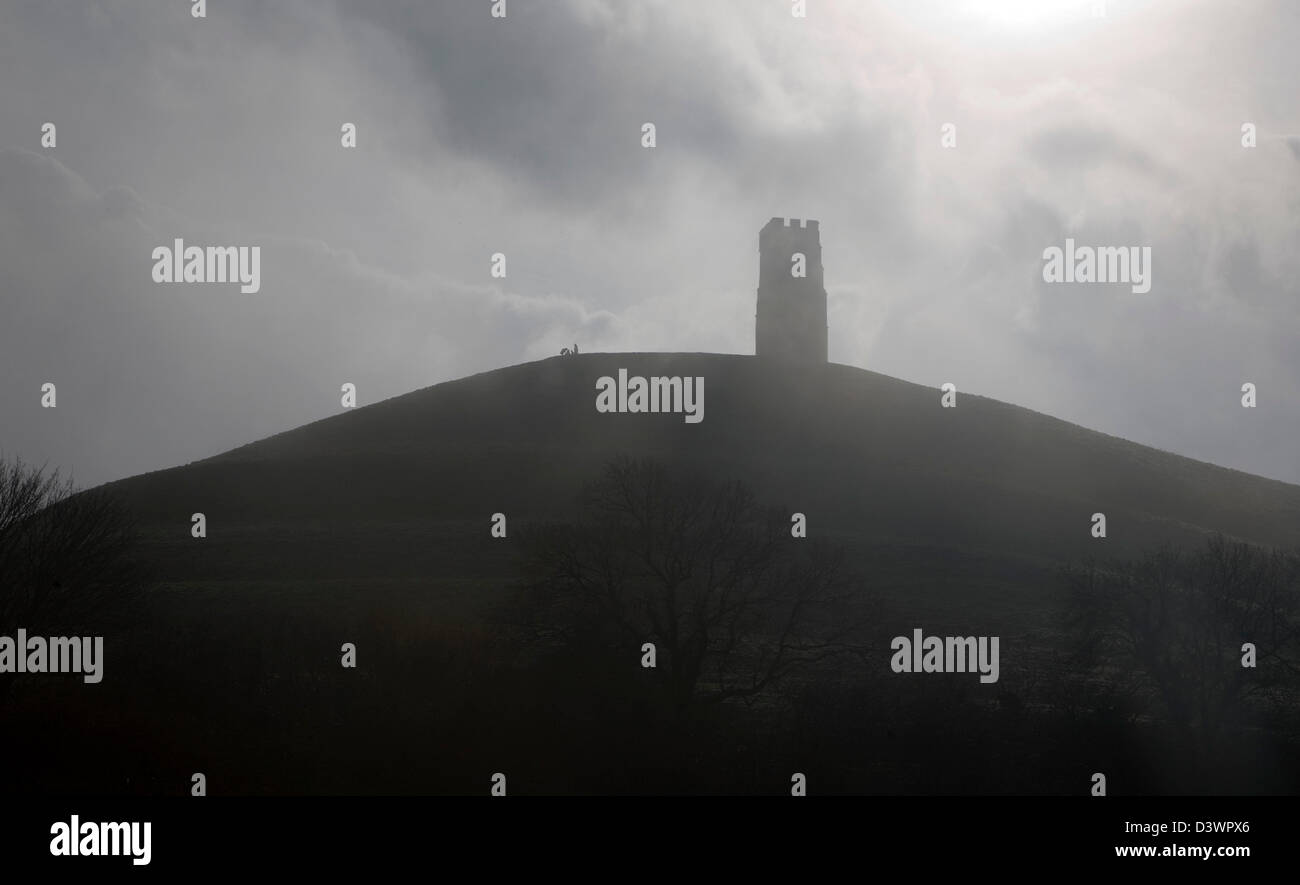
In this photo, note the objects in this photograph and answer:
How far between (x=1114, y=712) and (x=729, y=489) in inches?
629

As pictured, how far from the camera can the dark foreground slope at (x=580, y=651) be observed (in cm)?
2950

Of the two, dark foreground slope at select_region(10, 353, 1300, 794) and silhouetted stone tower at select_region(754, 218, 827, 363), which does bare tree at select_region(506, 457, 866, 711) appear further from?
silhouetted stone tower at select_region(754, 218, 827, 363)

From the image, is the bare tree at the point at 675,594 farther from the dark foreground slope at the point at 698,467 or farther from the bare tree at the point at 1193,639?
the dark foreground slope at the point at 698,467

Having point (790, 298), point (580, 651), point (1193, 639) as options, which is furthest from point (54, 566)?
point (790, 298)

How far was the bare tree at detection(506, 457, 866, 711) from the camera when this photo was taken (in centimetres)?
3488

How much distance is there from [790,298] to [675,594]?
2192 inches

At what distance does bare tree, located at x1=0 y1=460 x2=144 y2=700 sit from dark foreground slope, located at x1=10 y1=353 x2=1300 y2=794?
203cm

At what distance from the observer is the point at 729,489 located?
Answer: 43.7 meters

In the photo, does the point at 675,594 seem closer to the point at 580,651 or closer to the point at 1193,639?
the point at 580,651

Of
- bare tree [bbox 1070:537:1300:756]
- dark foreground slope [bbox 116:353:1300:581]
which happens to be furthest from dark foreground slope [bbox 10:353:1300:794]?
bare tree [bbox 1070:537:1300:756]

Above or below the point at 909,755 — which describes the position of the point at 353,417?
above

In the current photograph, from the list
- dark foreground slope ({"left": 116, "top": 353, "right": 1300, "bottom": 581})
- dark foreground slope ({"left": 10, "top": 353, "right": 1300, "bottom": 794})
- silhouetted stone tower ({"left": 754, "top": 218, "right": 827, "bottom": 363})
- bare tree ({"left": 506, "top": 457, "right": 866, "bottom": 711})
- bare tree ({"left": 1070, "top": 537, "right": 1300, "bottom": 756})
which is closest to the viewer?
dark foreground slope ({"left": 10, "top": 353, "right": 1300, "bottom": 794})
